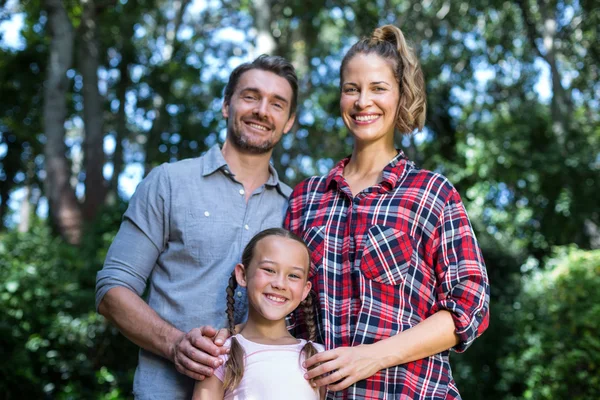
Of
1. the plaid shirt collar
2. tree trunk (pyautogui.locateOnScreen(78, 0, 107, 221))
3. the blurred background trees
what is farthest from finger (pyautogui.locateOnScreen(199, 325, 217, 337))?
tree trunk (pyautogui.locateOnScreen(78, 0, 107, 221))

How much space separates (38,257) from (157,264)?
Result: 6.11 metres

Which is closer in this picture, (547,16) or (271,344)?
(271,344)

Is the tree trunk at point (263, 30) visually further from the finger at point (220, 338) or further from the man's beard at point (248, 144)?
the finger at point (220, 338)

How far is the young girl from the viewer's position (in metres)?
2.36

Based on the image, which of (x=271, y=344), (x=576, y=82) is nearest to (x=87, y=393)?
(x=271, y=344)

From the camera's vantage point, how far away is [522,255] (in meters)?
12.5

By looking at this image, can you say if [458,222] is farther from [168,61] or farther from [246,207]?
[168,61]

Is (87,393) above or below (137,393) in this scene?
below

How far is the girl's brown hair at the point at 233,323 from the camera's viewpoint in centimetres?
238

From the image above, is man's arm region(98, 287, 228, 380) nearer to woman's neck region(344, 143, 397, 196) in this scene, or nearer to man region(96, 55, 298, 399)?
man region(96, 55, 298, 399)

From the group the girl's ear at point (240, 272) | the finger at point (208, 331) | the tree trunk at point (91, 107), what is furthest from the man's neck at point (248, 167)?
the tree trunk at point (91, 107)

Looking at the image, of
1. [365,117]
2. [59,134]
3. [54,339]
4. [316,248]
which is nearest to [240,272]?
[316,248]

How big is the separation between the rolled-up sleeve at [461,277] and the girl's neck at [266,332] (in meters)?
0.63

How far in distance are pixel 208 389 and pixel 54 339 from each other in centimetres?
565
